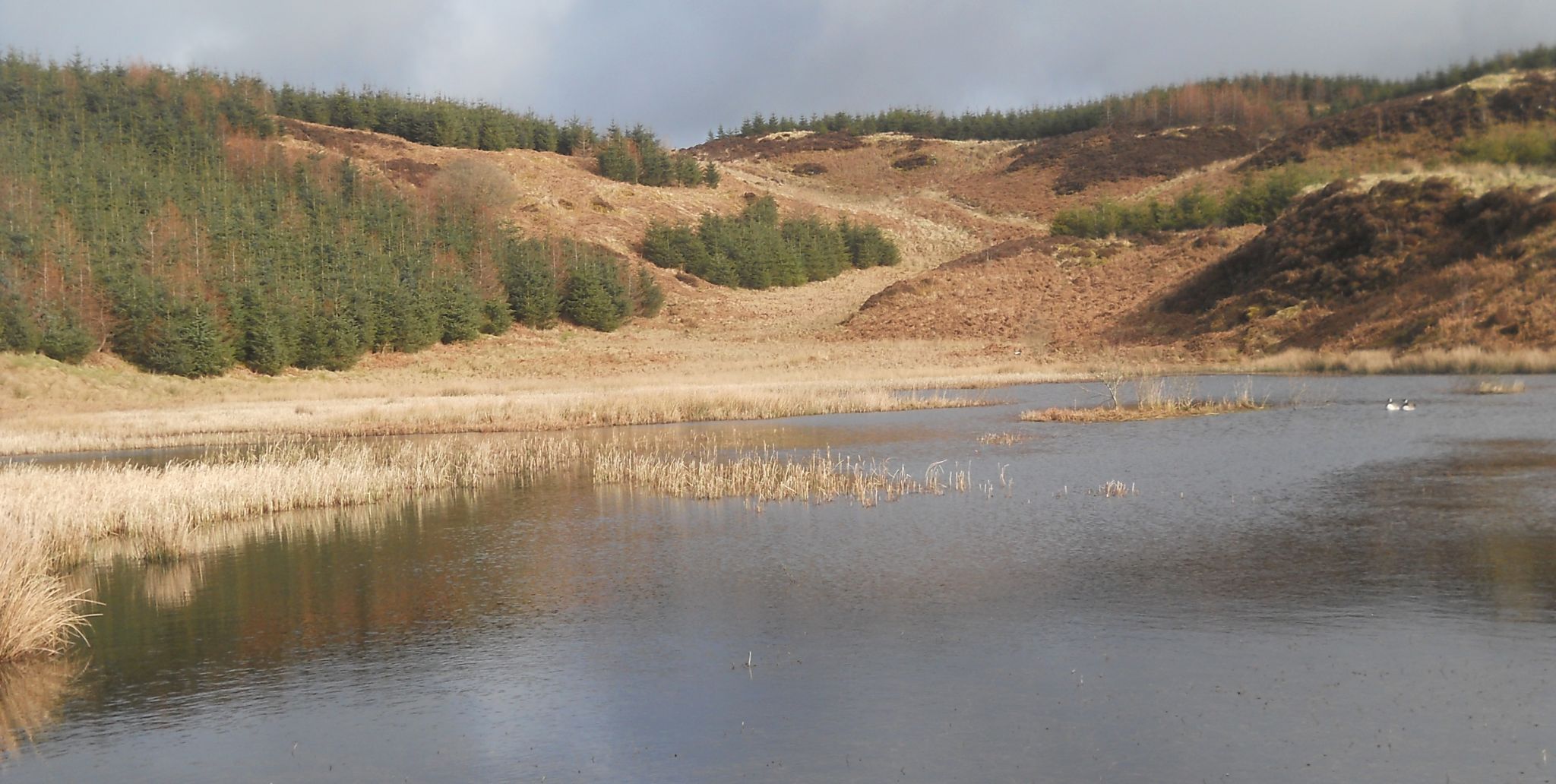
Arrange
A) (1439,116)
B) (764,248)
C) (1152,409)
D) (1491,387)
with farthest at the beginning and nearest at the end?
1. (764,248)
2. (1439,116)
3. (1152,409)
4. (1491,387)

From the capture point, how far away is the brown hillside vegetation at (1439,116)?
63.6 meters

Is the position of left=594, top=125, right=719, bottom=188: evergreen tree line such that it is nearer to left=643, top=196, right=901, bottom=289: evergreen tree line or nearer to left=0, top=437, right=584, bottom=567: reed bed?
left=643, top=196, right=901, bottom=289: evergreen tree line

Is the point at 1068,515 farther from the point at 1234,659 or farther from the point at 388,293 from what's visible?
the point at 388,293

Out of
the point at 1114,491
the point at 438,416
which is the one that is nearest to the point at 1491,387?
the point at 1114,491

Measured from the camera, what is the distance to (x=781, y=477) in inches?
1027

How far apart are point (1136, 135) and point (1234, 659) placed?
14246 cm

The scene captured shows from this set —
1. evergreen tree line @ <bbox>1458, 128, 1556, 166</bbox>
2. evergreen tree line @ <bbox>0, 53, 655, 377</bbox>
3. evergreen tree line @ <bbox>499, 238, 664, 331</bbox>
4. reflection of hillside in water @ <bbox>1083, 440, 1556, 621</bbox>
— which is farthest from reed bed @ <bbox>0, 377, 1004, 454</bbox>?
evergreen tree line @ <bbox>499, 238, 664, 331</bbox>

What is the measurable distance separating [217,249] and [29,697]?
229ft

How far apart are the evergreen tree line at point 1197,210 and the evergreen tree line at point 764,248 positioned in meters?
24.9

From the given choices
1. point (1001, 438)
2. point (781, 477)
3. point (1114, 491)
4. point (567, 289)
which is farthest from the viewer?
point (567, 289)

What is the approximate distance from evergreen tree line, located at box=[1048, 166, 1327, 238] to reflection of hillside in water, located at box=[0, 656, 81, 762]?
74225 millimetres

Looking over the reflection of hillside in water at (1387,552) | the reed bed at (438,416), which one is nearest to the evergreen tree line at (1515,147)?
the reed bed at (438,416)

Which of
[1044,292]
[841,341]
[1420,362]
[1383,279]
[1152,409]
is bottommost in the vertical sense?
[1152,409]

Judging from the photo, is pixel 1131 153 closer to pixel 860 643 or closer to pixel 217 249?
pixel 217 249
